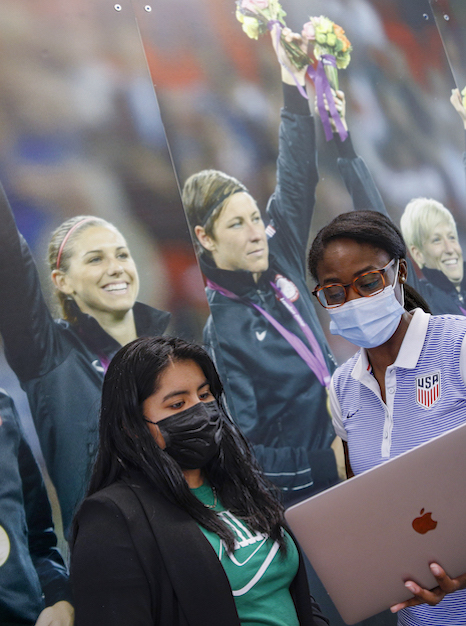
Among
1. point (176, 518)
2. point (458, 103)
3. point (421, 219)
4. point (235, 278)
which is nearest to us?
point (176, 518)

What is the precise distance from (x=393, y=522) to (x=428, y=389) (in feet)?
1.51

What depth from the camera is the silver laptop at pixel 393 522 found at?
4.18 feet

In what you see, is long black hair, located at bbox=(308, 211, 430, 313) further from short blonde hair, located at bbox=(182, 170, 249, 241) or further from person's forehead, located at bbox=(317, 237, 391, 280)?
short blonde hair, located at bbox=(182, 170, 249, 241)

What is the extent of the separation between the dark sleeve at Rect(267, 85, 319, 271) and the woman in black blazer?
60.5 inches

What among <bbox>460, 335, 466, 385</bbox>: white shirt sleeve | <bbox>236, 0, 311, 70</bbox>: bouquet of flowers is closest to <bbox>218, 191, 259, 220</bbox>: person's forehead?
<bbox>236, 0, 311, 70</bbox>: bouquet of flowers

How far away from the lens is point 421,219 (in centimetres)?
373

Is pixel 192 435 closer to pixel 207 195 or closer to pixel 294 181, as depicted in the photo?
pixel 207 195

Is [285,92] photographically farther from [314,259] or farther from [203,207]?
[314,259]

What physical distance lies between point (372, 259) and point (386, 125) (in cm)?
231

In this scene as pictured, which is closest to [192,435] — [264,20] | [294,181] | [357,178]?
[294,181]

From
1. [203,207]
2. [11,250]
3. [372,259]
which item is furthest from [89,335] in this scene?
[372,259]

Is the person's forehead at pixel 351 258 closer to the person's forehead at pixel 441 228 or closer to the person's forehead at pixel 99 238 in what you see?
the person's forehead at pixel 99 238

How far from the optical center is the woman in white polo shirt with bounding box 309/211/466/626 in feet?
5.20

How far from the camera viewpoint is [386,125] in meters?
3.71
